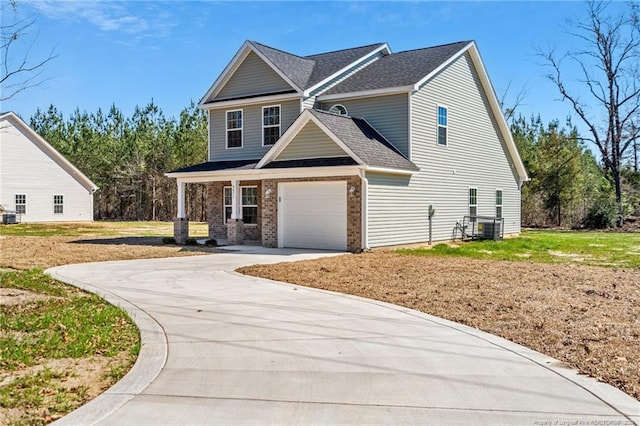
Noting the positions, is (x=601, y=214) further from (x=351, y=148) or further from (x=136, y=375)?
(x=136, y=375)

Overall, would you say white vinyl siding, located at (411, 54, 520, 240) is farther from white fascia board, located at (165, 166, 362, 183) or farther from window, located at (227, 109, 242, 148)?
window, located at (227, 109, 242, 148)

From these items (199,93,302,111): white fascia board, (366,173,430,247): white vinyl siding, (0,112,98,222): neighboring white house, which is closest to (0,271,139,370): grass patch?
(366,173,430,247): white vinyl siding

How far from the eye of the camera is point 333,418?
4062 millimetres

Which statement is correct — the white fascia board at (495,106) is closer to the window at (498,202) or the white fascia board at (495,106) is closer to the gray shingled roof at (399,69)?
the gray shingled roof at (399,69)

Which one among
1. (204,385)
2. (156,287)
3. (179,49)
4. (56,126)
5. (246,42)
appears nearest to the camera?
(204,385)

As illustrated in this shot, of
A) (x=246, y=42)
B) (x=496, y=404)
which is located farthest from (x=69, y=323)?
(x=246, y=42)

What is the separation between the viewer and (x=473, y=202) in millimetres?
23344

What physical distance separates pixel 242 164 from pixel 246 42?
15.9ft

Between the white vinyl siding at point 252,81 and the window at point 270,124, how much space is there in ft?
2.31

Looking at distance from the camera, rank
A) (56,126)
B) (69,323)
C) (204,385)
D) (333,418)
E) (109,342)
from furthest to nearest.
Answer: (56,126) → (69,323) → (109,342) → (204,385) → (333,418)

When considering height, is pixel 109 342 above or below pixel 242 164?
below

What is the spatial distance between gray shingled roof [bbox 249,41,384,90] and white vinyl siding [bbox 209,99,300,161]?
1.13m

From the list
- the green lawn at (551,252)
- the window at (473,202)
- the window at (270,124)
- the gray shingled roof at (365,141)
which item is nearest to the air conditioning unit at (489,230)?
the window at (473,202)

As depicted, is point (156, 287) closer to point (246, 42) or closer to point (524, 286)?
point (524, 286)
